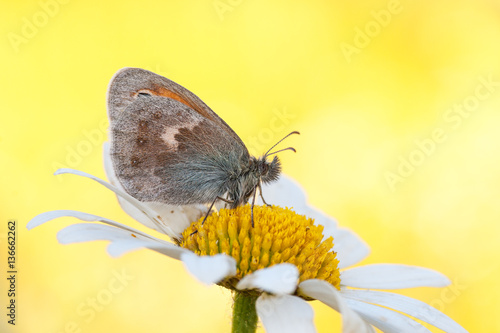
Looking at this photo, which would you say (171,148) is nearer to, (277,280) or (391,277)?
(277,280)

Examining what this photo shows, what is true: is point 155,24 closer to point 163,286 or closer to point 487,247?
point 163,286

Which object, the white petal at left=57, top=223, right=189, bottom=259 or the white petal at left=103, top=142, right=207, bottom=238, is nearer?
the white petal at left=57, top=223, right=189, bottom=259

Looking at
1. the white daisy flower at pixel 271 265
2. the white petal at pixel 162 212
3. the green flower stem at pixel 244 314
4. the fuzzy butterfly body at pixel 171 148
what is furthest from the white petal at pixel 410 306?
the white petal at pixel 162 212

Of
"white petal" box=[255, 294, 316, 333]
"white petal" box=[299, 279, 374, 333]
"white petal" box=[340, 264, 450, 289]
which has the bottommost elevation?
"white petal" box=[255, 294, 316, 333]

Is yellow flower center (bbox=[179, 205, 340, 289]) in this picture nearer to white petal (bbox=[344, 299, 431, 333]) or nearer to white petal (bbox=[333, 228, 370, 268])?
white petal (bbox=[344, 299, 431, 333])

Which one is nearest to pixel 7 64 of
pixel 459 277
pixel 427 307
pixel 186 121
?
pixel 186 121

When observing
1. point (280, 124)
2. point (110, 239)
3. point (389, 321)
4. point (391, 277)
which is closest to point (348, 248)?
point (391, 277)

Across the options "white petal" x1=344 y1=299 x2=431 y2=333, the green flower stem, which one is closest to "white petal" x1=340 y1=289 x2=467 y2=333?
"white petal" x1=344 y1=299 x2=431 y2=333
